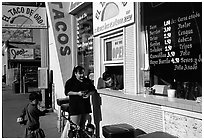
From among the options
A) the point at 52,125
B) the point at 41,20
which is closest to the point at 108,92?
the point at 52,125

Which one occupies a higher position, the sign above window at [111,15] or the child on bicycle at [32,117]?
the sign above window at [111,15]

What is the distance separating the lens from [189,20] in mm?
3680

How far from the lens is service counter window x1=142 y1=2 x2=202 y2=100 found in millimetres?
3612

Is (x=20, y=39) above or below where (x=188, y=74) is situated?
above

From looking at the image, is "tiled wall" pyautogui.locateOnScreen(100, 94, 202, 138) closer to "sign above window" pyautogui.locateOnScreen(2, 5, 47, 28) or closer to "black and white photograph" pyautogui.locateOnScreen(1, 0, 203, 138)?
"black and white photograph" pyautogui.locateOnScreen(1, 0, 203, 138)

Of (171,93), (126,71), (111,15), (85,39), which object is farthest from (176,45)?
(85,39)

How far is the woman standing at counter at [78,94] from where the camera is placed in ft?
17.0

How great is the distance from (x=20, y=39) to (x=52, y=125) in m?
14.7

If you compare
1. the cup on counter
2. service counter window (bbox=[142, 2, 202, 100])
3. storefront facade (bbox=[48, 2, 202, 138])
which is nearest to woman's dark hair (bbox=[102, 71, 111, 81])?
storefront facade (bbox=[48, 2, 202, 138])

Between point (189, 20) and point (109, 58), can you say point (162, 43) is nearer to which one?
point (189, 20)

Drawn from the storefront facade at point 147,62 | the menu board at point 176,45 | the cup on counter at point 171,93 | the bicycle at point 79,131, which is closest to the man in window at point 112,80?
the storefront facade at point 147,62

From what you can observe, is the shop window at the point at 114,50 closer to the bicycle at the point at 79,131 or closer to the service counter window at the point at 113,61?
the service counter window at the point at 113,61

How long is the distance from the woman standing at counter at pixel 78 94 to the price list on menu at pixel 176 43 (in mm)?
1408

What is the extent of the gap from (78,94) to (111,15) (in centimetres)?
166
